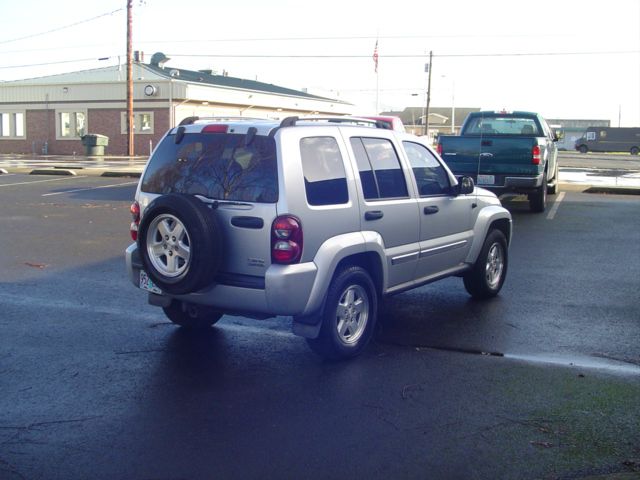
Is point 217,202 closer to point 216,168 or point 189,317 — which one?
point 216,168

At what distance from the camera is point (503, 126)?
1748 cm

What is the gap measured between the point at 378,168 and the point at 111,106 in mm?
45290

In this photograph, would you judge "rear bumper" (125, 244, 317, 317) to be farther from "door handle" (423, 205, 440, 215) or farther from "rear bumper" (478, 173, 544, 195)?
"rear bumper" (478, 173, 544, 195)

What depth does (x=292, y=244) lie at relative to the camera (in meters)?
5.62

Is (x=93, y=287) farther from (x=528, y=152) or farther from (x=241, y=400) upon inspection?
(x=528, y=152)

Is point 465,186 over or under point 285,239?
over

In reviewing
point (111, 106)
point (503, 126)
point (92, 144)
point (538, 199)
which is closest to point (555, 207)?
point (538, 199)

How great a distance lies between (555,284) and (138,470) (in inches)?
254

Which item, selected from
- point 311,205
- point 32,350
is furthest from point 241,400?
point 32,350

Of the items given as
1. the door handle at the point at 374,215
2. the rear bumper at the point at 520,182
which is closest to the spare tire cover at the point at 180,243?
the door handle at the point at 374,215

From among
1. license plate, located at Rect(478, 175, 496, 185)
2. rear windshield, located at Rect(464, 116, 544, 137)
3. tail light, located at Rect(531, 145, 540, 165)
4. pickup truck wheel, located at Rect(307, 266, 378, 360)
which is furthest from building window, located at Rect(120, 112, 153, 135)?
pickup truck wheel, located at Rect(307, 266, 378, 360)

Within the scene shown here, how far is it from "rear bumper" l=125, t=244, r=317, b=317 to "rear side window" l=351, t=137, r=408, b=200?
108cm

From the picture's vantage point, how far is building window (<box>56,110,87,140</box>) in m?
50.4

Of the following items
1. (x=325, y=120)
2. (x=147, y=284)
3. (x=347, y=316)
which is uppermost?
(x=325, y=120)
